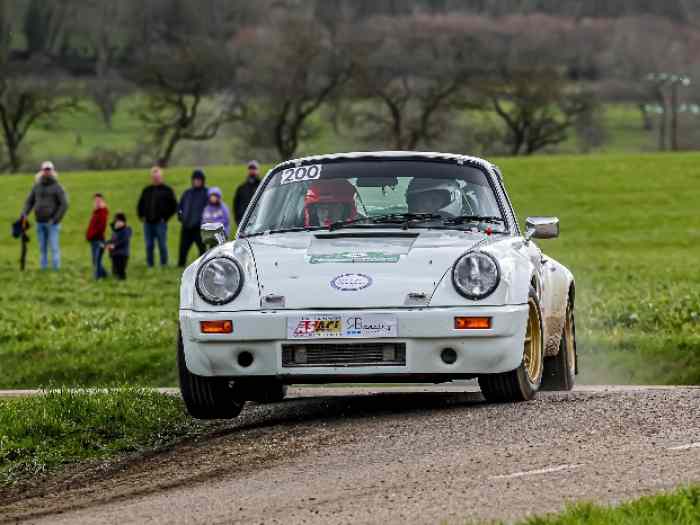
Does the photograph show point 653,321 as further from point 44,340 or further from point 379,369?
point 379,369

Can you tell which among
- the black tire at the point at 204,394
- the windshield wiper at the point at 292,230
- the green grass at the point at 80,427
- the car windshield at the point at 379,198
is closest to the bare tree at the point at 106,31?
the green grass at the point at 80,427

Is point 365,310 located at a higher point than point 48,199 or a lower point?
higher

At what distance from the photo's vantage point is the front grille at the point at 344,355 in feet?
29.9

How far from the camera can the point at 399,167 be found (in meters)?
10.8

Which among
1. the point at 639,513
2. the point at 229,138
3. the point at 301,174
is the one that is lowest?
the point at 229,138

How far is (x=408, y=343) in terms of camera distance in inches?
357

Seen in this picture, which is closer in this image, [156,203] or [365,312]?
[365,312]

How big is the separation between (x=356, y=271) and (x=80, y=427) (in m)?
2.10

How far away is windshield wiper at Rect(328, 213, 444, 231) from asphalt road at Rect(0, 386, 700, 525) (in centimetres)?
118

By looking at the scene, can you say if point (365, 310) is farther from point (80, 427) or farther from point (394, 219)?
point (80, 427)

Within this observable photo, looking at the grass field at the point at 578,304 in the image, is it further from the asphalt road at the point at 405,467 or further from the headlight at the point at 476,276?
the headlight at the point at 476,276

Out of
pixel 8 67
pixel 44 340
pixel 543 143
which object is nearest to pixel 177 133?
pixel 8 67

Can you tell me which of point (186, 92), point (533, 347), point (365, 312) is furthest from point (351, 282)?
point (186, 92)

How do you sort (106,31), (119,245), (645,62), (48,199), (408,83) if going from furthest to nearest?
1. (106,31)
2. (645,62)
3. (408,83)
4. (48,199)
5. (119,245)
